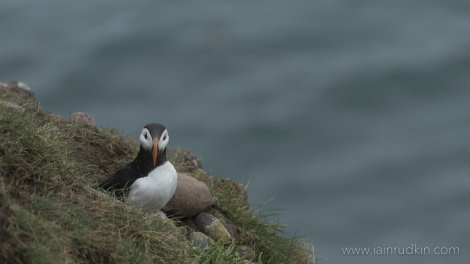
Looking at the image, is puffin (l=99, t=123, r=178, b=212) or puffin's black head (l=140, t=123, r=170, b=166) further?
puffin's black head (l=140, t=123, r=170, b=166)

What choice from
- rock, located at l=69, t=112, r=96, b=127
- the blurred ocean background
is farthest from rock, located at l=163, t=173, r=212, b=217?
the blurred ocean background

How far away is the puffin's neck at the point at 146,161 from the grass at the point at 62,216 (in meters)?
0.41

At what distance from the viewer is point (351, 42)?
71.1 feet

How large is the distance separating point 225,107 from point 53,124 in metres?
11.3

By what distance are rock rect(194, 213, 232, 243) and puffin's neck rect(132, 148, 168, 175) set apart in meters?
0.65

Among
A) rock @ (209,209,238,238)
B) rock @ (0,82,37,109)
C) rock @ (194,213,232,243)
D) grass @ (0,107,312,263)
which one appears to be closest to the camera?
grass @ (0,107,312,263)

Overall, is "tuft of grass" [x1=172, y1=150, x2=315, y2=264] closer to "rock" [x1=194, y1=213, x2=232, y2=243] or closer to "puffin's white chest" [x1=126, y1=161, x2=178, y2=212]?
"rock" [x1=194, y1=213, x2=232, y2=243]

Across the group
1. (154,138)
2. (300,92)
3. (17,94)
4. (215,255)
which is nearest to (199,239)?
(215,255)

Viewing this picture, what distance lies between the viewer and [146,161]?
8.38 m

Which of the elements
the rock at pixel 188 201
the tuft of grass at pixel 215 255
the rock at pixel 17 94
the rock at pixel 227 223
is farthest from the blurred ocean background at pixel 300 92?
the tuft of grass at pixel 215 255

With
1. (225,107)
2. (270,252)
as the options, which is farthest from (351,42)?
(270,252)

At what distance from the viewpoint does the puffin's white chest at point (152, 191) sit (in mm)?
8070

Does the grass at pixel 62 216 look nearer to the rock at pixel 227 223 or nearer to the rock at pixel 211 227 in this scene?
the rock at pixel 211 227

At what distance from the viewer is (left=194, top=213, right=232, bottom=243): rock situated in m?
8.55
